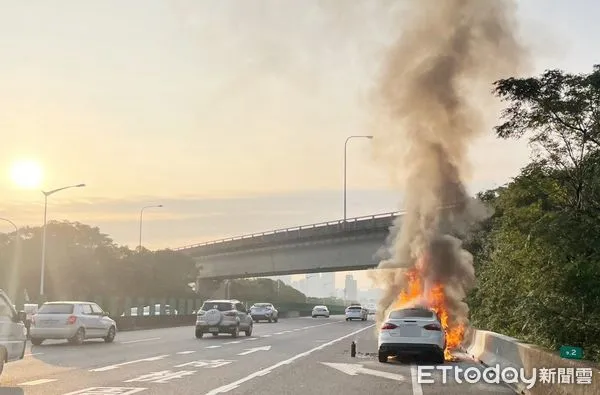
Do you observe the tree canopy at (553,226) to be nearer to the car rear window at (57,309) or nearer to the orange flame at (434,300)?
the orange flame at (434,300)

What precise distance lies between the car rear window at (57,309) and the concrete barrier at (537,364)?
1403 centimetres

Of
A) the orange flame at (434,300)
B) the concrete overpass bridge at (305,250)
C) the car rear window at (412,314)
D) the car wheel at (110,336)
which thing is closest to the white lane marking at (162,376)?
the car rear window at (412,314)

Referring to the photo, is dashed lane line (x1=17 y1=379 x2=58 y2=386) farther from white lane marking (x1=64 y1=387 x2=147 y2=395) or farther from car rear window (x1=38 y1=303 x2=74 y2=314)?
car rear window (x1=38 y1=303 x2=74 y2=314)

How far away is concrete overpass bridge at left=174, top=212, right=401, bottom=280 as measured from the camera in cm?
5522

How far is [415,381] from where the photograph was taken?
1415 centimetres

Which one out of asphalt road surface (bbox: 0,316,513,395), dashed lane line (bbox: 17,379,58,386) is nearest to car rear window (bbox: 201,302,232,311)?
asphalt road surface (bbox: 0,316,513,395)

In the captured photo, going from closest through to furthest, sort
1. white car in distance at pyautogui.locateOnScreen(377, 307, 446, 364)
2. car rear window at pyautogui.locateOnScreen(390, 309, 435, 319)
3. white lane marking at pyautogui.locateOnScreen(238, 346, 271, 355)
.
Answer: white car in distance at pyautogui.locateOnScreen(377, 307, 446, 364) < car rear window at pyautogui.locateOnScreen(390, 309, 435, 319) < white lane marking at pyautogui.locateOnScreen(238, 346, 271, 355)

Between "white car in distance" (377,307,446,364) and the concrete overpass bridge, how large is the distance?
33281 millimetres

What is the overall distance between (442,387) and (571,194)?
7285 millimetres

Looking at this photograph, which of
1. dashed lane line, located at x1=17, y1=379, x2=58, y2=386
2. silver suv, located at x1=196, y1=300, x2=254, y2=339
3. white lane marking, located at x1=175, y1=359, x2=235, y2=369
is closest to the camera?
dashed lane line, located at x1=17, y1=379, x2=58, y2=386

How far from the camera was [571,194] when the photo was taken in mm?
17969

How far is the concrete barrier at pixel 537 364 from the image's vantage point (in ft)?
29.6

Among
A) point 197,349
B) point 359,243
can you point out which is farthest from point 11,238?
A: point 197,349

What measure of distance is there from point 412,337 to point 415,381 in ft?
12.9
